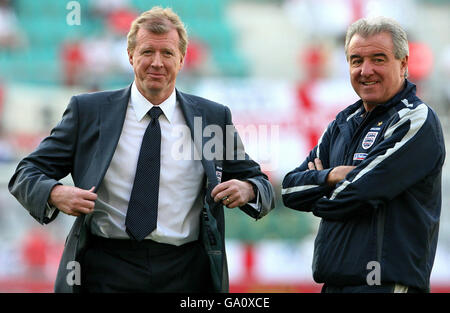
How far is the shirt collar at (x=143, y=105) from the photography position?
9.92 feet

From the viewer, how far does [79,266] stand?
9.30 feet

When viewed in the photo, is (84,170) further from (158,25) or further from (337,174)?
(337,174)

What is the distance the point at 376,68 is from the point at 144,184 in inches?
37.8

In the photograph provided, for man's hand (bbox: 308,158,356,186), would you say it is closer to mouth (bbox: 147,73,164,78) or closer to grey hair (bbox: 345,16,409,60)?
grey hair (bbox: 345,16,409,60)

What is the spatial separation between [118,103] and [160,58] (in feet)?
0.81

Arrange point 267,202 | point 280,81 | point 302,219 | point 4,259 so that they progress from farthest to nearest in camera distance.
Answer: point 280,81 → point 302,219 → point 4,259 → point 267,202

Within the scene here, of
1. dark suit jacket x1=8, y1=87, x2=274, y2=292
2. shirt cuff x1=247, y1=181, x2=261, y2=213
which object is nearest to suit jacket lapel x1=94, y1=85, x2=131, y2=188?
dark suit jacket x1=8, y1=87, x2=274, y2=292

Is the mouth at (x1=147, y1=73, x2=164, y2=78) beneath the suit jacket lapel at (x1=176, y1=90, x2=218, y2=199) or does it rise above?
above

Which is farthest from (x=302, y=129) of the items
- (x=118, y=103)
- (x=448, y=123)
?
(x=118, y=103)

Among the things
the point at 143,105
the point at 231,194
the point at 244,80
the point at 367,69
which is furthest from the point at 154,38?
the point at 244,80

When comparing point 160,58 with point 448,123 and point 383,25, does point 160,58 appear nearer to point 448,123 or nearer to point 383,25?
point 383,25

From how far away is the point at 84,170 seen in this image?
2904 mm

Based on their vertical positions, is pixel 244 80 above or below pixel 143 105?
above

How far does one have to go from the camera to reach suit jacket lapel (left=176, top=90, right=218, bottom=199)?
2908 mm
